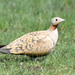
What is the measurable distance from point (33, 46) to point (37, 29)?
8.12 ft

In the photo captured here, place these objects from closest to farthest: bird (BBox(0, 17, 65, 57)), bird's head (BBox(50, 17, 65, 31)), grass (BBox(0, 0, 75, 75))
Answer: grass (BBox(0, 0, 75, 75)) → bird (BBox(0, 17, 65, 57)) → bird's head (BBox(50, 17, 65, 31))

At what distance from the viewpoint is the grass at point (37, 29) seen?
501 cm

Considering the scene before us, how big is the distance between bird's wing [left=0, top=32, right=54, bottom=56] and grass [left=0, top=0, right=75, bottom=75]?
263mm

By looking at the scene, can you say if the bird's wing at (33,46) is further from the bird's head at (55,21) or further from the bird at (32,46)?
the bird's head at (55,21)

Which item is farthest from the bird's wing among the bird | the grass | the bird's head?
the bird's head

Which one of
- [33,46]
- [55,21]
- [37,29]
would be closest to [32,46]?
[33,46]

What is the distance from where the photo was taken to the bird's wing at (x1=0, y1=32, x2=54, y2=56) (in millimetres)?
5262

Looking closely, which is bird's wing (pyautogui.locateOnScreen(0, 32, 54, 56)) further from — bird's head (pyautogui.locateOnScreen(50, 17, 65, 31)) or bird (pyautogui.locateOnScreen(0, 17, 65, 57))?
bird's head (pyautogui.locateOnScreen(50, 17, 65, 31))

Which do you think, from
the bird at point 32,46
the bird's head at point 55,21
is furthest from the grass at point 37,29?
the bird's head at point 55,21

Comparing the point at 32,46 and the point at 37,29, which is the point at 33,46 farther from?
Result: the point at 37,29

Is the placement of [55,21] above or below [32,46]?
above

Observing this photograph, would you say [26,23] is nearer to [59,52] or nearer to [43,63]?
[59,52]

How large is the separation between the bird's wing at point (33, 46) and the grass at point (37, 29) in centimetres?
26

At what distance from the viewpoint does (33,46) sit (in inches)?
209
